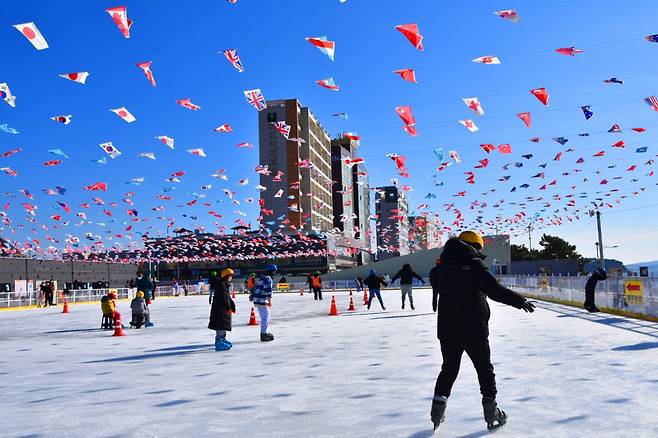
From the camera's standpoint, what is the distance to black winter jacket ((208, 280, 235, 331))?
11.0 meters

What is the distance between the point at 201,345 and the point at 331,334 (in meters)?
3.03

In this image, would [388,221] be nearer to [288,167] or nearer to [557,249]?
[557,249]

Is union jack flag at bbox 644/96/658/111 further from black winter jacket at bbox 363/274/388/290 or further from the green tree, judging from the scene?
the green tree

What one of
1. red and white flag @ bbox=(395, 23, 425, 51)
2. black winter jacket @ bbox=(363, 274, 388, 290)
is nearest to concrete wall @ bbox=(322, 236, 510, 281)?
black winter jacket @ bbox=(363, 274, 388, 290)

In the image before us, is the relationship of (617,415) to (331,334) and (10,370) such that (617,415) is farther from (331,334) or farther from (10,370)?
(331,334)

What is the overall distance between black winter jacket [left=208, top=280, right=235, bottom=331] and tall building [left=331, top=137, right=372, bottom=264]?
4672 inches

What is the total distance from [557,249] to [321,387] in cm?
12912

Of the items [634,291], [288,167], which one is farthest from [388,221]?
[634,291]

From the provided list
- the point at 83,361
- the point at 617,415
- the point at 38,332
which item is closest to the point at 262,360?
the point at 83,361

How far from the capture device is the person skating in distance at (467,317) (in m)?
4.76

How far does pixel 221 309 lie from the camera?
36.3 ft

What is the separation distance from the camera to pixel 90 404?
6.26 metres

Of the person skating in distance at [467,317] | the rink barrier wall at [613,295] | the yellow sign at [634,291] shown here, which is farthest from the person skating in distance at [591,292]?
the person skating in distance at [467,317]

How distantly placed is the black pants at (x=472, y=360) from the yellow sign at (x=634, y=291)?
558 inches
